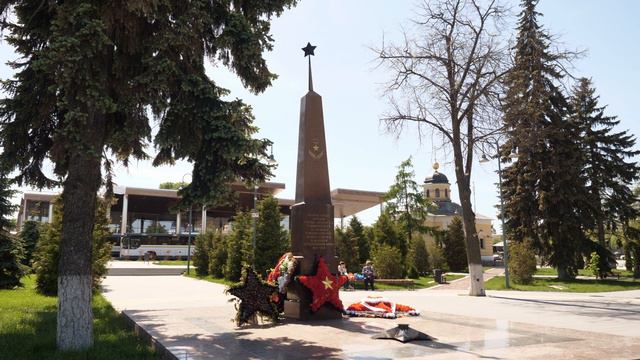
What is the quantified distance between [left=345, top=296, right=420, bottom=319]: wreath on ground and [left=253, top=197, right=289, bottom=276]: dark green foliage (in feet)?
39.3

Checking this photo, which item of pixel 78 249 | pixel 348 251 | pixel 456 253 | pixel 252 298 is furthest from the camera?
pixel 456 253

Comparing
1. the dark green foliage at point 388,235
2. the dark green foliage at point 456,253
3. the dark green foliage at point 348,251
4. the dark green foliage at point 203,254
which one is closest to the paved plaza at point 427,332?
the dark green foliage at point 348,251

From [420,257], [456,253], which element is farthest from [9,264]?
[456,253]

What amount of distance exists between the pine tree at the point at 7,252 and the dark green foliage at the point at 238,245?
9.54m

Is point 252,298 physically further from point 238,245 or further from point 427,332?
point 238,245

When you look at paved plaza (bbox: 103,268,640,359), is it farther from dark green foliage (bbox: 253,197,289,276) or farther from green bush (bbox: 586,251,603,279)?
green bush (bbox: 586,251,603,279)

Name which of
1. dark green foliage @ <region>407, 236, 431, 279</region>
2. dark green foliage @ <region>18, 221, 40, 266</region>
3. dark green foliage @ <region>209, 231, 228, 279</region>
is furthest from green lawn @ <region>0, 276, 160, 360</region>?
dark green foliage @ <region>407, 236, 431, 279</region>

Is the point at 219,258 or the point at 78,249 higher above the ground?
the point at 78,249

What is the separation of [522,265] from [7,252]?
22897 millimetres

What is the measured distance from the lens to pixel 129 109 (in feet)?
25.6

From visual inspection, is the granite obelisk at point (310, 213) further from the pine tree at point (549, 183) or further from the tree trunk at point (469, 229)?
the pine tree at point (549, 183)

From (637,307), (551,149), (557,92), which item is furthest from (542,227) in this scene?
(637,307)

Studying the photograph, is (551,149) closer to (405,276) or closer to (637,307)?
(405,276)

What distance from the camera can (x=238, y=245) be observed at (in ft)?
84.4
